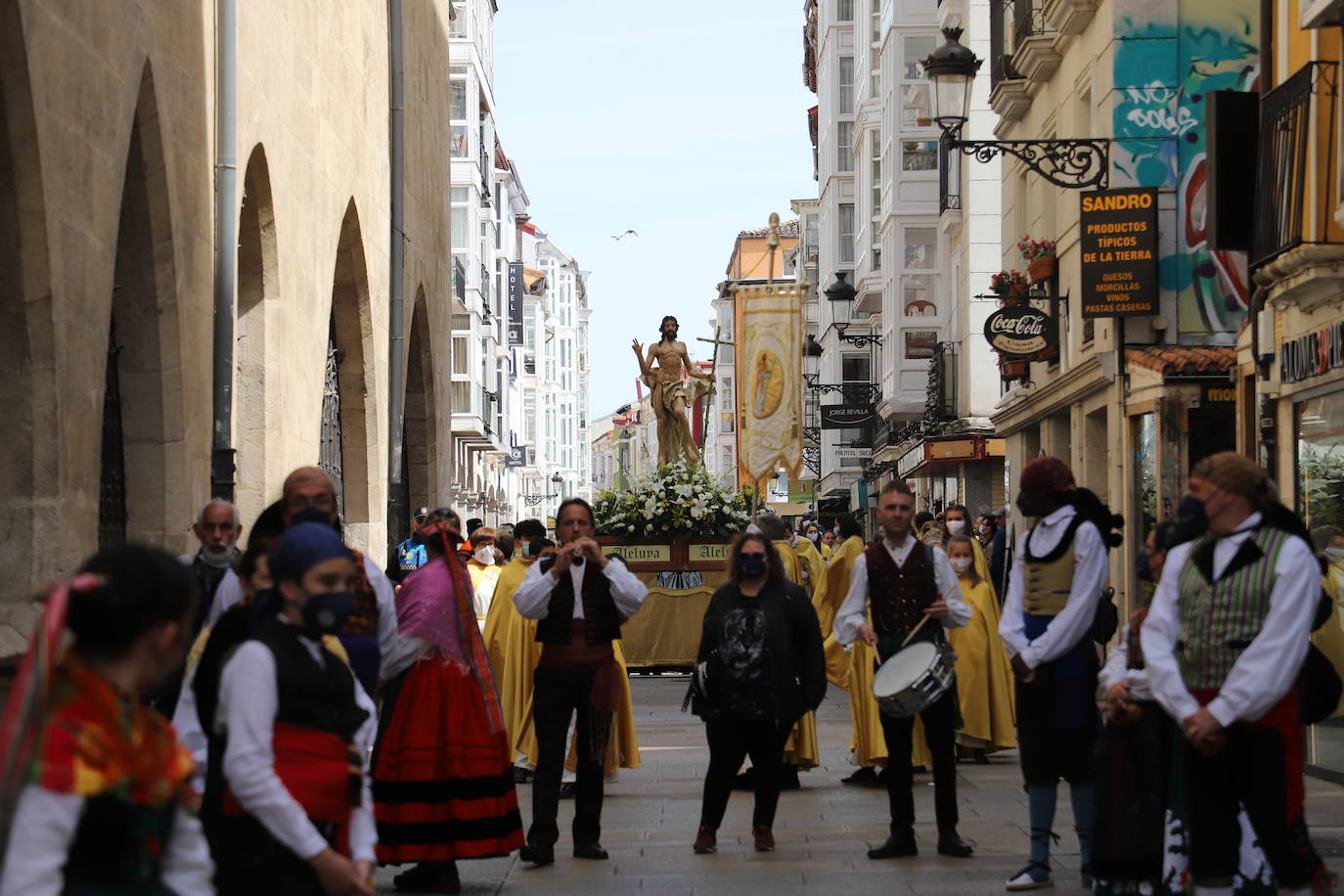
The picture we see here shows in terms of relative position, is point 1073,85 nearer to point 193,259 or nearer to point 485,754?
point 193,259

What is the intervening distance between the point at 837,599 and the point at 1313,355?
3675mm

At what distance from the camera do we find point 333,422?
75.7 feet

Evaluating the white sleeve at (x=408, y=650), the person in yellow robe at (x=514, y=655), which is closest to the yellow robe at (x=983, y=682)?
the person in yellow robe at (x=514, y=655)

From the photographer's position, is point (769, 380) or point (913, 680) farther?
point (769, 380)

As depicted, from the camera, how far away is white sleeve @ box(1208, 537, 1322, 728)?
659 cm

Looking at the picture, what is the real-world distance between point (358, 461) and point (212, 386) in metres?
8.20

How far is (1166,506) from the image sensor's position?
66.2 ft

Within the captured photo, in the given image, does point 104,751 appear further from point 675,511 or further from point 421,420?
point 421,420

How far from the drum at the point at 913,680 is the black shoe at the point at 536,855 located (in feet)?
5.83

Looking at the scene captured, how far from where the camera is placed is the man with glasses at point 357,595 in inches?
285

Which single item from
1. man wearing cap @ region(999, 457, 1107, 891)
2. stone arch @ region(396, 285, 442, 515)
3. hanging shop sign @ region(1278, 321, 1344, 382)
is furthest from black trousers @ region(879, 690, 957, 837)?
stone arch @ region(396, 285, 442, 515)

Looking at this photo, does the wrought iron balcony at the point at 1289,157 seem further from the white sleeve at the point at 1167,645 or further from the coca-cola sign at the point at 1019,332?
the coca-cola sign at the point at 1019,332

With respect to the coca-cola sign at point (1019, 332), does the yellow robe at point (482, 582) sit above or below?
below

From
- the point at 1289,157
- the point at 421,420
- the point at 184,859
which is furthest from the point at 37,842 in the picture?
the point at 421,420
